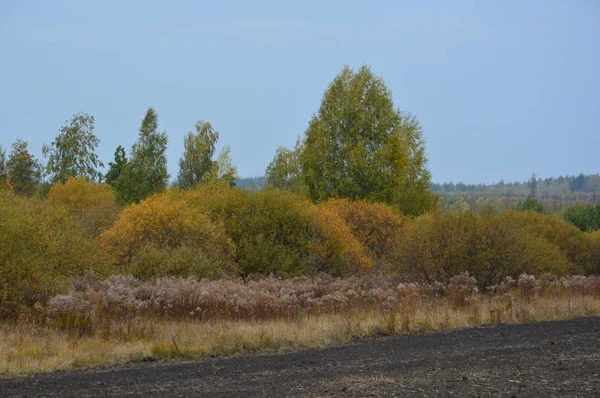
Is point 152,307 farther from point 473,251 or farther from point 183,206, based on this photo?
point 473,251

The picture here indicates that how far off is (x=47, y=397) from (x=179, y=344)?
4.38 metres

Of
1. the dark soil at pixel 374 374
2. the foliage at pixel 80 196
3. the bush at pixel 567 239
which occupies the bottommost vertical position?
the dark soil at pixel 374 374

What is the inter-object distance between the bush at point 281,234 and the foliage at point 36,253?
238 inches

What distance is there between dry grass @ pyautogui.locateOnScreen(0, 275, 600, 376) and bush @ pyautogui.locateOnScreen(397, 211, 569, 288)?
1690mm

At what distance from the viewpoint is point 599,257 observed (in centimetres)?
4053

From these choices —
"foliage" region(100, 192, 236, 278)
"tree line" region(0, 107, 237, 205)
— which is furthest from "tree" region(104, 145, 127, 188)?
"foliage" region(100, 192, 236, 278)

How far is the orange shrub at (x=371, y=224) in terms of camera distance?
110 ft

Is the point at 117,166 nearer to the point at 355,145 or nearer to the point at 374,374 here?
the point at 355,145

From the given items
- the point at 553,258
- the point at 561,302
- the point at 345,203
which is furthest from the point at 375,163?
the point at 561,302

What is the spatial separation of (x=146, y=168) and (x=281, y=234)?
960 inches

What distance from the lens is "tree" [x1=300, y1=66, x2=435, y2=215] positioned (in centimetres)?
4084

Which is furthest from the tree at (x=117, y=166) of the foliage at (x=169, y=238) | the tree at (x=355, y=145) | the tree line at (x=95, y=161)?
the foliage at (x=169, y=238)

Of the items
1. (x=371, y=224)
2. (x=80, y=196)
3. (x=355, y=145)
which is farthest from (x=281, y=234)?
(x=80, y=196)

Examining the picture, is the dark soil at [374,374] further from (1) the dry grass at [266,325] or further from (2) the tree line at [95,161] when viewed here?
(2) the tree line at [95,161]
